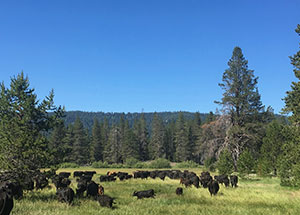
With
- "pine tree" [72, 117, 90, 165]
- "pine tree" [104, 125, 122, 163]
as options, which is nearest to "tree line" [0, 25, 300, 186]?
"pine tree" [72, 117, 90, 165]

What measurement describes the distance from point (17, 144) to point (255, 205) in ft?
41.3

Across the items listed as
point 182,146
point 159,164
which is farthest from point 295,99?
point 182,146

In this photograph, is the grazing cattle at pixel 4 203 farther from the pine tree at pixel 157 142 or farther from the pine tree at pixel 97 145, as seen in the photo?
the pine tree at pixel 97 145

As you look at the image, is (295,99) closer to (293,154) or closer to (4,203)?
(293,154)

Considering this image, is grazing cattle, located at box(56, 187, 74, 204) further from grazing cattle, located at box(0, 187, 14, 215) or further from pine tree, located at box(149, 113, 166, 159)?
pine tree, located at box(149, 113, 166, 159)

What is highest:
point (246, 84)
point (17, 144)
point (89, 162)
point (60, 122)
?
point (246, 84)

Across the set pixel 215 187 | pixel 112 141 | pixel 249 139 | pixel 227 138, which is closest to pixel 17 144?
pixel 215 187

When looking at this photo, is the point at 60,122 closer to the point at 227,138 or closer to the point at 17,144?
the point at 17,144

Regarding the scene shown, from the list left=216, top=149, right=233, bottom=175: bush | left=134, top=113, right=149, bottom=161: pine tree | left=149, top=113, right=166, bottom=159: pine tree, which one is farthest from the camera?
left=134, top=113, right=149, bottom=161: pine tree

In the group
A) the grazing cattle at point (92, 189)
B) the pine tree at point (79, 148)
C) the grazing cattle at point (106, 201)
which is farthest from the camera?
the pine tree at point (79, 148)

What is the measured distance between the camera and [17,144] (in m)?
13.5

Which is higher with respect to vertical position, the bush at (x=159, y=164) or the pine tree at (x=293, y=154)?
the pine tree at (x=293, y=154)

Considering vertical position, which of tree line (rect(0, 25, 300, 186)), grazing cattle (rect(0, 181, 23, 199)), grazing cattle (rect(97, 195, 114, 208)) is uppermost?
tree line (rect(0, 25, 300, 186))

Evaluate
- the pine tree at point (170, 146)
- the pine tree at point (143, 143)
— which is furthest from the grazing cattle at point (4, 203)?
the pine tree at point (170, 146)
